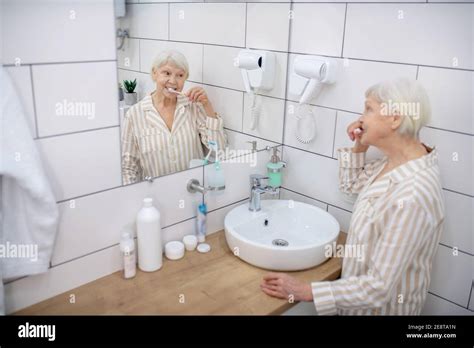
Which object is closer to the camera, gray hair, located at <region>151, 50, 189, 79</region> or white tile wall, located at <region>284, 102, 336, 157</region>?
gray hair, located at <region>151, 50, 189, 79</region>

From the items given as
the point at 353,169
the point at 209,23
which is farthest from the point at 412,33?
the point at 209,23

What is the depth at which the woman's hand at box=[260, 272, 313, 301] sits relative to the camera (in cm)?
137

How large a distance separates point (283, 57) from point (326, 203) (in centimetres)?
65

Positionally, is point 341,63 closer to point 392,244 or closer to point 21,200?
point 392,244

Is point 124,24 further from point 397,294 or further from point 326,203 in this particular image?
point 397,294

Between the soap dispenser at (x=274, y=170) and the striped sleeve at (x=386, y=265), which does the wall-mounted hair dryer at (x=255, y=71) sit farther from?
the striped sleeve at (x=386, y=265)

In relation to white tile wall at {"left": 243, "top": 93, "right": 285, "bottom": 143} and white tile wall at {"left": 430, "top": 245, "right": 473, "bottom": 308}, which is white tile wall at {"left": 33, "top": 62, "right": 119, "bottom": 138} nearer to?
white tile wall at {"left": 243, "top": 93, "right": 285, "bottom": 143}

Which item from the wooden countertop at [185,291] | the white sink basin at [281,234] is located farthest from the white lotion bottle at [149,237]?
the white sink basin at [281,234]

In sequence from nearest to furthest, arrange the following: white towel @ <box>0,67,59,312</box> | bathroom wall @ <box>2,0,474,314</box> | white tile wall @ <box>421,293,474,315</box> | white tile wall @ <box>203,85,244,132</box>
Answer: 1. white towel @ <box>0,67,59,312</box>
2. bathroom wall @ <box>2,0,474,314</box>
3. white tile wall @ <box>421,293,474,315</box>
4. white tile wall @ <box>203,85,244,132</box>

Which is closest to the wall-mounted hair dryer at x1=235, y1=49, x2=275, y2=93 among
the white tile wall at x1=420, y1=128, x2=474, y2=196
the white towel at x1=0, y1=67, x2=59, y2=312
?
the white tile wall at x1=420, y1=128, x2=474, y2=196

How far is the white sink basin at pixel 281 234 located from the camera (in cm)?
149

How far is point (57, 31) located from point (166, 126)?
0.52 meters

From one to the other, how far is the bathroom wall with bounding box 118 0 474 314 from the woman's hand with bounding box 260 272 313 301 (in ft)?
0.80
